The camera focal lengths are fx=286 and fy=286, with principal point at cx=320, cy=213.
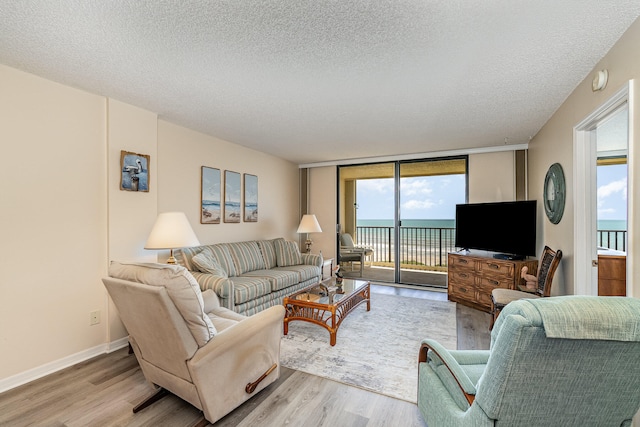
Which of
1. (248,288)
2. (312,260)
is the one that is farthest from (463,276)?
(248,288)

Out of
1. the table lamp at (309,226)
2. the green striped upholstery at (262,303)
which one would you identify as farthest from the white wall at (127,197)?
the table lamp at (309,226)

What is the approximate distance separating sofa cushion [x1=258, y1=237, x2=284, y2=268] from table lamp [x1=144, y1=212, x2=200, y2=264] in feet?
5.52

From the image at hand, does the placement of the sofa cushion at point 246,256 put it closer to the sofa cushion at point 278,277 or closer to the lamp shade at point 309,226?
the sofa cushion at point 278,277

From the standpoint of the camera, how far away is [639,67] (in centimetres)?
159

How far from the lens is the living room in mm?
2154

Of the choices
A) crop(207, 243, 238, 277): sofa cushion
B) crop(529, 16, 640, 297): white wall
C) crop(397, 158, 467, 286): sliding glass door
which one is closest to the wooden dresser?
crop(529, 16, 640, 297): white wall

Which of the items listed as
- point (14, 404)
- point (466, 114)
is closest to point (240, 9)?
point (466, 114)

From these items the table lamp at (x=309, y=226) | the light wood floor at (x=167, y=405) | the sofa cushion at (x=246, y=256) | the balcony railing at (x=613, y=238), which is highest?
the table lamp at (x=309, y=226)

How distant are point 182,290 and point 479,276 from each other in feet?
12.4

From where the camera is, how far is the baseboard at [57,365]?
84.2 inches

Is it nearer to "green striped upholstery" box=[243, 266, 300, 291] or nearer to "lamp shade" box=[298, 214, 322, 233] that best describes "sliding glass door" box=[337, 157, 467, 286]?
"lamp shade" box=[298, 214, 322, 233]

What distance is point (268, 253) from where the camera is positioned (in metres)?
4.52

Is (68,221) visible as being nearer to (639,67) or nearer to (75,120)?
(75,120)

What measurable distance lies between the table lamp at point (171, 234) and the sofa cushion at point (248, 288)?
712mm
